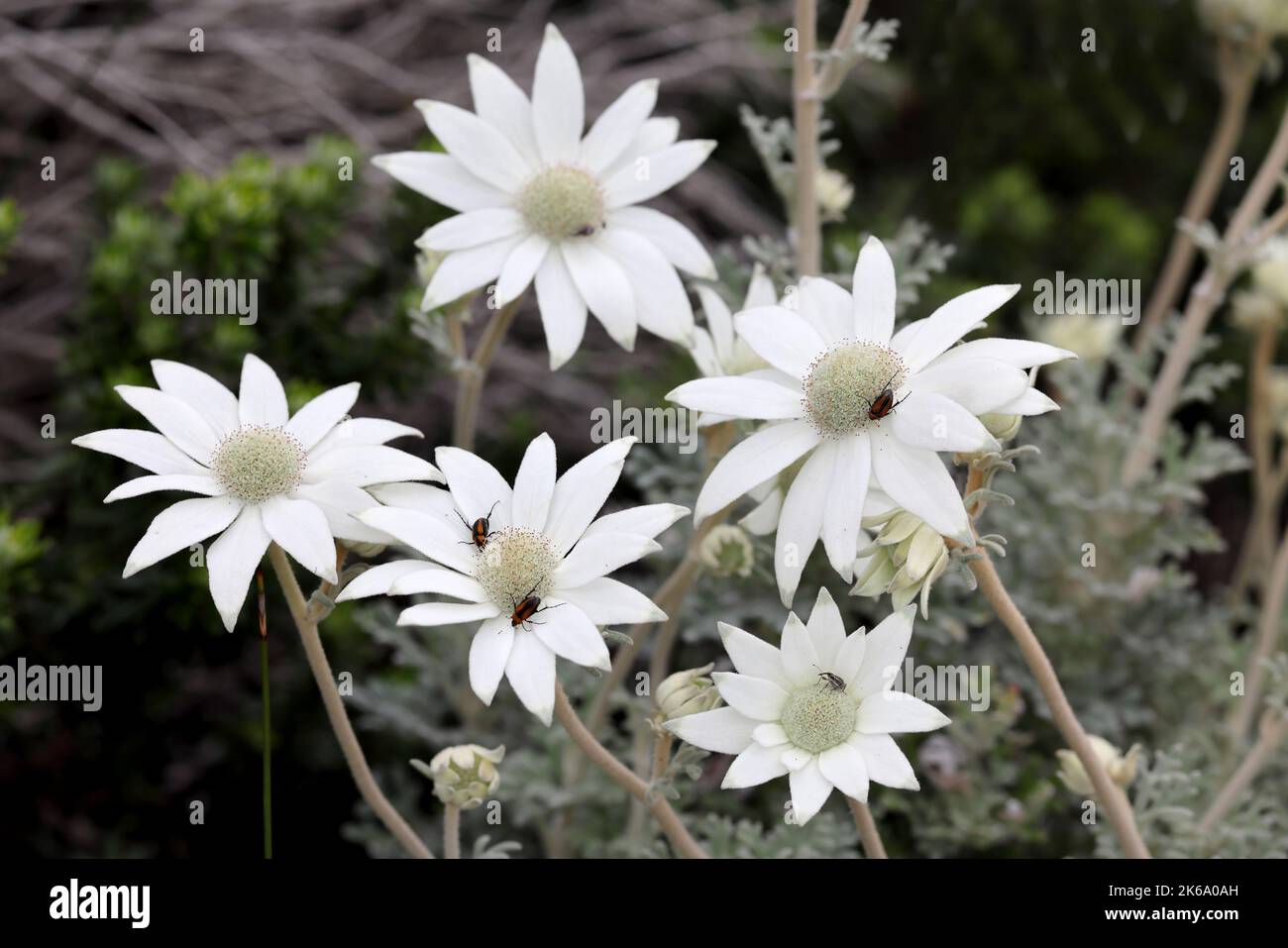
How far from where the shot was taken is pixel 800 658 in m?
1.26

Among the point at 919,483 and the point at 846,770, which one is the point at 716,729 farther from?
the point at 919,483

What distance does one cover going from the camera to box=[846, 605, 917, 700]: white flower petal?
3.94ft

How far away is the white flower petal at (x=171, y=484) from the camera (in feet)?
3.89

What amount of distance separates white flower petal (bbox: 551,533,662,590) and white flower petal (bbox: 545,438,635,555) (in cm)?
2

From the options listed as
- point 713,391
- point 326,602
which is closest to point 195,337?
point 326,602

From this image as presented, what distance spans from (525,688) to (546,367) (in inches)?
72.3

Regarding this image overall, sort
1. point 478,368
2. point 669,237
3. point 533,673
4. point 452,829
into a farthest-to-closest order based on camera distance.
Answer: point 478,368 < point 669,237 < point 452,829 < point 533,673

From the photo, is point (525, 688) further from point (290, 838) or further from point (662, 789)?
point (290, 838)

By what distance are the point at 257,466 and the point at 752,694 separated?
516mm

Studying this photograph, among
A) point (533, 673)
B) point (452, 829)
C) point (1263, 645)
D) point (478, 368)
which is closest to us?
point (533, 673)

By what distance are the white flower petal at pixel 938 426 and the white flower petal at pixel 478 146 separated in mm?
580

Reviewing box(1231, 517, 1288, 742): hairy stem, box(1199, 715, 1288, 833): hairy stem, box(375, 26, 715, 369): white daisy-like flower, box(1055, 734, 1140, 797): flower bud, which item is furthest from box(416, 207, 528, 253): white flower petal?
box(1231, 517, 1288, 742): hairy stem

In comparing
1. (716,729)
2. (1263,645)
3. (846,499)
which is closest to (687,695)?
(716,729)

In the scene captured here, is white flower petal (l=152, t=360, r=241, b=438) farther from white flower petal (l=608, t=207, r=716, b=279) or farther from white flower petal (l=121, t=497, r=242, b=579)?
white flower petal (l=608, t=207, r=716, b=279)
